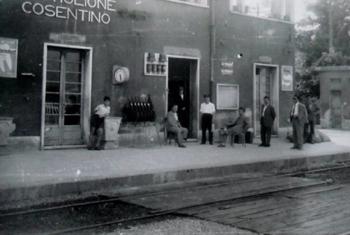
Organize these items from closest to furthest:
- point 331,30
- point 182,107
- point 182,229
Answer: point 182,229
point 182,107
point 331,30

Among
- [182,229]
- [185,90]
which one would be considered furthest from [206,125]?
[182,229]

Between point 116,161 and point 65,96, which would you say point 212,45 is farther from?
point 116,161

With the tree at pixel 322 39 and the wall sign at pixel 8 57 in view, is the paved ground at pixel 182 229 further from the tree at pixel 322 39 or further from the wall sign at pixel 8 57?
the tree at pixel 322 39

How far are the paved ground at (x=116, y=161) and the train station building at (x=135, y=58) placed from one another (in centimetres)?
144

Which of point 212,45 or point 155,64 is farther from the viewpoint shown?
point 212,45

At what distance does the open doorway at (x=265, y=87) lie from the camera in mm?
18189

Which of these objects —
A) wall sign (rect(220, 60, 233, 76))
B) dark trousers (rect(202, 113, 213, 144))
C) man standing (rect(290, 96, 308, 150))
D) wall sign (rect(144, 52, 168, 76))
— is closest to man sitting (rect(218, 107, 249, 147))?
dark trousers (rect(202, 113, 213, 144))

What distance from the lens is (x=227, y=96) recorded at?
16953 mm

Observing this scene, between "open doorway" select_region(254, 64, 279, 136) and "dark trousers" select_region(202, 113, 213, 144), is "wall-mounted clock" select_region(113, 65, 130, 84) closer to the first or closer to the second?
"dark trousers" select_region(202, 113, 213, 144)

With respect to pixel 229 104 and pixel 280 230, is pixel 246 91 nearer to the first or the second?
pixel 229 104

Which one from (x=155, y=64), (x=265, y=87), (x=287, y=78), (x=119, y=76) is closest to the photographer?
(x=119, y=76)

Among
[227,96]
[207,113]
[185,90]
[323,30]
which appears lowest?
[207,113]

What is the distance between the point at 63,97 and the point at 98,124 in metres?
1.23

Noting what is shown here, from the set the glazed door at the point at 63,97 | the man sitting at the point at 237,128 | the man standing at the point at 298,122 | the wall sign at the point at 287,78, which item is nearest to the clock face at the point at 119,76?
the glazed door at the point at 63,97
